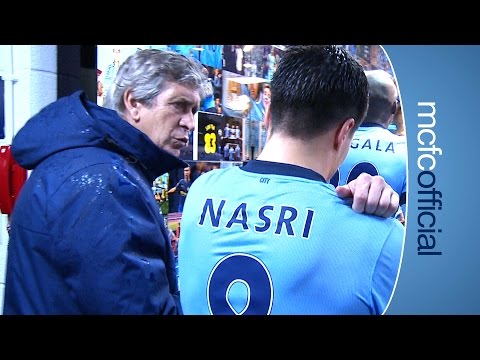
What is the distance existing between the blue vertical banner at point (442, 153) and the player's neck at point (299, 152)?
2.64 ft

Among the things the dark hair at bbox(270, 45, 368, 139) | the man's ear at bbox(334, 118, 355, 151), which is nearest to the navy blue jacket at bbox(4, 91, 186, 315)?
the dark hair at bbox(270, 45, 368, 139)

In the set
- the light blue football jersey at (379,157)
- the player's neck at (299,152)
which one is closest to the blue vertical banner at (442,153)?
the light blue football jersey at (379,157)

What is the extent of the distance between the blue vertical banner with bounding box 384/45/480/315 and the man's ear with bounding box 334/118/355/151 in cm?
69

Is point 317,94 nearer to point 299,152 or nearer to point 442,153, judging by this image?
point 299,152

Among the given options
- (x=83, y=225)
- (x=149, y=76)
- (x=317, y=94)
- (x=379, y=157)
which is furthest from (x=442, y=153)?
(x=83, y=225)

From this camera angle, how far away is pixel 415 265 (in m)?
2.43

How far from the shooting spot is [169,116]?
198cm

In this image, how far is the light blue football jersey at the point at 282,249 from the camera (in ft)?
6.19

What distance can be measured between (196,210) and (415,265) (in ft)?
3.52

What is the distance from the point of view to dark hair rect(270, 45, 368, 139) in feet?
6.23

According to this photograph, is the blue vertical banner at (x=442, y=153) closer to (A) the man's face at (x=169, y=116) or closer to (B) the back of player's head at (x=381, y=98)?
(B) the back of player's head at (x=381, y=98)
